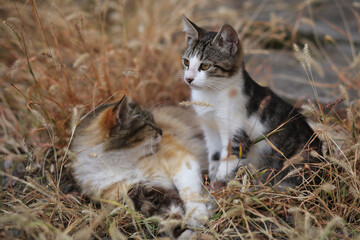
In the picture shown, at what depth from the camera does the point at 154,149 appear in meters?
2.36

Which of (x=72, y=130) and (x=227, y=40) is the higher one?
(x=227, y=40)

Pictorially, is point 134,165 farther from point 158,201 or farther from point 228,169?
point 228,169

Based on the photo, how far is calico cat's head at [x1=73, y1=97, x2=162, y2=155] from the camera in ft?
6.84

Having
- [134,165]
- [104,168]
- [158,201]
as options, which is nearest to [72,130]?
[104,168]

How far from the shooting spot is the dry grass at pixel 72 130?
174 cm

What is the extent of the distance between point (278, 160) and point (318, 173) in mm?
286

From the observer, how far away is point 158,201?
2195 mm

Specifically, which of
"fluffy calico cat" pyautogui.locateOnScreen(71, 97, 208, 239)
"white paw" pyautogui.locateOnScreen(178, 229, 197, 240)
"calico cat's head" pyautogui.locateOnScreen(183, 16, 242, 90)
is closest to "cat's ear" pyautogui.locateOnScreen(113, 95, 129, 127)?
"fluffy calico cat" pyautogui.locateOnScreen(71, 97, 208, 239)

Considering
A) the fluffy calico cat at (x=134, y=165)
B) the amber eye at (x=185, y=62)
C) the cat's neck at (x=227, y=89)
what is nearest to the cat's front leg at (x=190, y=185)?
the fluffy calico cat at (x=134, y=165)

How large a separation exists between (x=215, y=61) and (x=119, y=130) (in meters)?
0.83

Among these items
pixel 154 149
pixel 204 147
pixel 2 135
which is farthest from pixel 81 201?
pixel 2 135

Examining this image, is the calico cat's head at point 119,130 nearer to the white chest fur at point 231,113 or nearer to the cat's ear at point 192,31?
the white chest fur at point 231,113

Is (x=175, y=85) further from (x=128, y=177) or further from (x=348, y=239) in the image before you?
(x=348, y=239)

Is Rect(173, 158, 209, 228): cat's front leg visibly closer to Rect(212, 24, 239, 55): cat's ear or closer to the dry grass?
the dry grass
